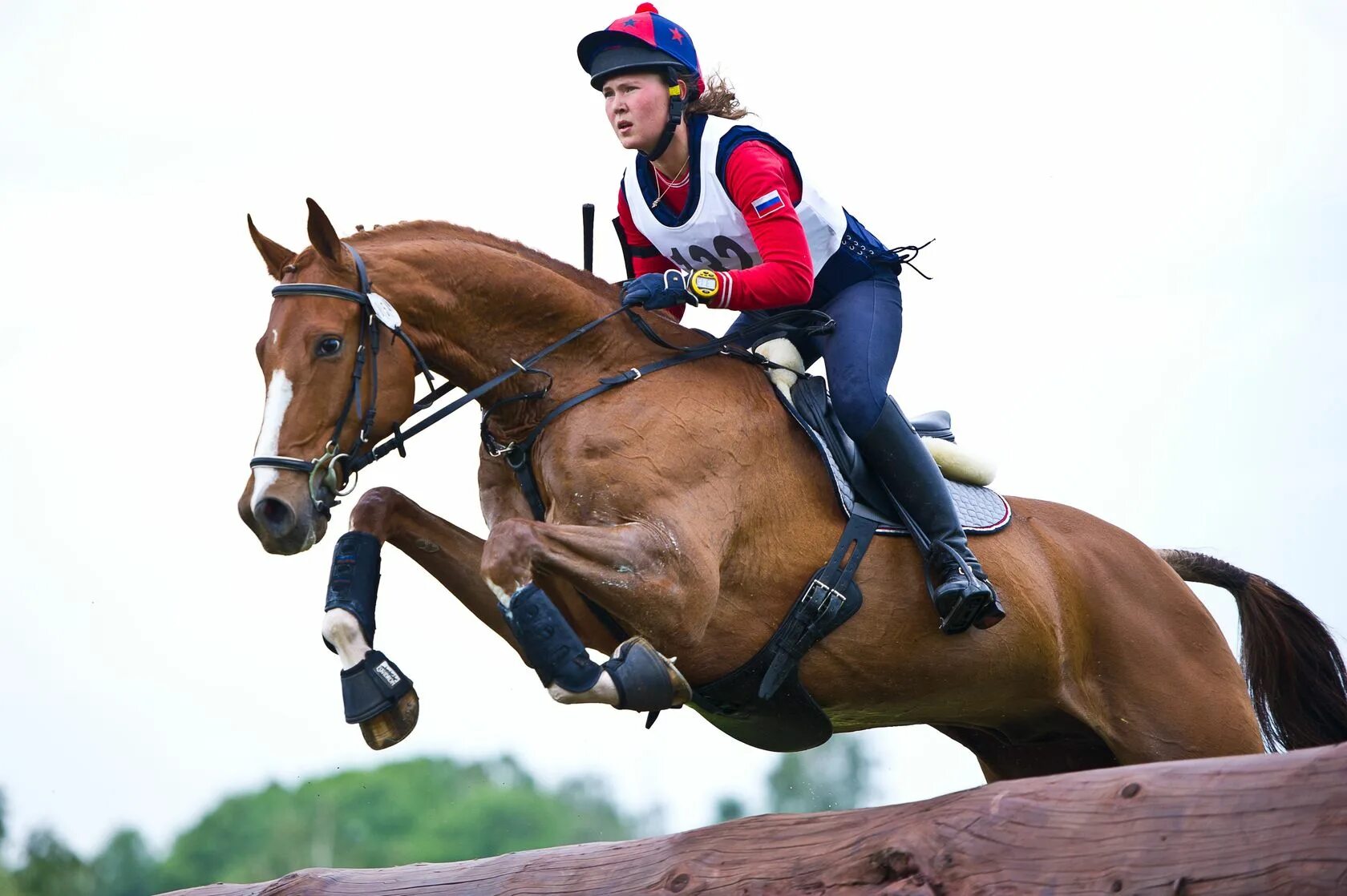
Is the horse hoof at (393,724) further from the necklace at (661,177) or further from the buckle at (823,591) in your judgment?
the necklace at (661,177)

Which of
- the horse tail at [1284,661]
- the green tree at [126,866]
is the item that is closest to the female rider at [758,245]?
the horse tail at [1284,661]

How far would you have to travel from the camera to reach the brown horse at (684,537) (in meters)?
4.32

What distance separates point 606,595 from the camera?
169 inches

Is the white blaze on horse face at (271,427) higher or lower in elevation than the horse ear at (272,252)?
lower

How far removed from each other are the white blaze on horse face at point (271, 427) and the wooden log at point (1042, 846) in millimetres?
1228

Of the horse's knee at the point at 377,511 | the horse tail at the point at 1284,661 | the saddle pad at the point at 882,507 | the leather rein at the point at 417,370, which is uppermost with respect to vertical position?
the leather rein at the point at 417,370

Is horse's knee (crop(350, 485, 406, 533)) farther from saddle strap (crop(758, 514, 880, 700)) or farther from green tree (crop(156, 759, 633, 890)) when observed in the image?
green tree (crop(156, 759, 633, 890))

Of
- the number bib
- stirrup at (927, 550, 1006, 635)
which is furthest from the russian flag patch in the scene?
stirrup at (927, 550, 1006, 635)

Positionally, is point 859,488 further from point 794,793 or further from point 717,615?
point 794,793

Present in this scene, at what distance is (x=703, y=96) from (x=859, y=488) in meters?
1.33

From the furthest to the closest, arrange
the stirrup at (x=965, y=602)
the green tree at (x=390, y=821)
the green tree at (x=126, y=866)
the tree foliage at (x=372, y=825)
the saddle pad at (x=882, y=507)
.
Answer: the green tree at (x=390, y=821), the tree foliage at (x=372, y=825), the green tree at (x=126, y=866), the saddle pad at (x=882, y=507), the stirrup at (x=965, y=602)

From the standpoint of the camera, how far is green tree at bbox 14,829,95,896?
1034 inches

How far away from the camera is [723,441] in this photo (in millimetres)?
4711

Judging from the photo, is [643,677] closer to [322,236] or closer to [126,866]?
[322,236]
